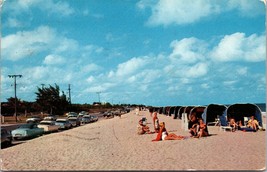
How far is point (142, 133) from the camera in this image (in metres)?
18.7

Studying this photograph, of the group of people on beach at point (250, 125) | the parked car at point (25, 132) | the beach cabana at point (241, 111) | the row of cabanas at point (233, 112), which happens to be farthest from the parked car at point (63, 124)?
the group of people on beach at point (250, 125)

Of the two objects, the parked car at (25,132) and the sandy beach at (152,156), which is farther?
the parked car at (25,132)

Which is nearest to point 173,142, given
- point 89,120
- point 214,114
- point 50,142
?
point 50,142

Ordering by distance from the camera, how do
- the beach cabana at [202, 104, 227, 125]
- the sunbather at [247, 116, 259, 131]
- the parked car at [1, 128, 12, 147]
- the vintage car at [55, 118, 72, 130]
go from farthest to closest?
the vintage car at [55, 118, 72, 130], the beach cabana at [202, 104, 227, 125], the sunbather at [247, 116, 259, 131], the parked car at [1, 128, 12, 147]

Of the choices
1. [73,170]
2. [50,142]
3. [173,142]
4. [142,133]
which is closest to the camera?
[73,170]

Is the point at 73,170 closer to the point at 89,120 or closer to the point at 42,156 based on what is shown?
the point at 42,156

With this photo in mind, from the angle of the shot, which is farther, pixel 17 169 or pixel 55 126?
pixel 55 126

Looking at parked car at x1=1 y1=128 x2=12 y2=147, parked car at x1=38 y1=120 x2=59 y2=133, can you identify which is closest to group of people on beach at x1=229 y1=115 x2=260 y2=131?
parked car at x1=1 y1=128 x2=12 y2=147

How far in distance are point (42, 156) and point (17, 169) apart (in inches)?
82.7

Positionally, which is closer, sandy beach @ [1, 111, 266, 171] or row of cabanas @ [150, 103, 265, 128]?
sandy beach @ [1, 111, 266, 171]

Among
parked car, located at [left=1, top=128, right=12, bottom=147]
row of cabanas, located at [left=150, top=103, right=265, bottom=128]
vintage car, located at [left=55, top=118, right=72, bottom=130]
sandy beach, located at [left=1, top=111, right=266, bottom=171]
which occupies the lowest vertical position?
sandy beach, located at [left=1, top=111, right=266, bottom=171]

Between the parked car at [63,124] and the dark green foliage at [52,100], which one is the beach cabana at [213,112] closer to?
the parked car at [63,124]

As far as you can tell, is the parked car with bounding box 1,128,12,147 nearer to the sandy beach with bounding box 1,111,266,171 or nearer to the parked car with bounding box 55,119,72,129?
the sandy beach with bounding box 1,111,266,171

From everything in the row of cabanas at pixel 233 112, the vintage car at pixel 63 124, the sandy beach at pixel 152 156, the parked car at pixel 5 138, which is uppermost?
the row of cabanas at pixel 233 112
